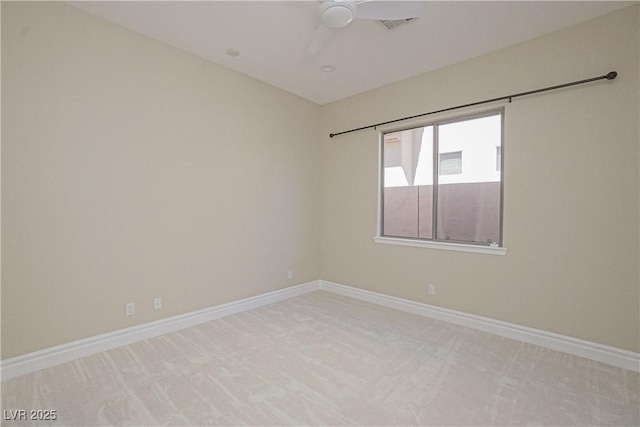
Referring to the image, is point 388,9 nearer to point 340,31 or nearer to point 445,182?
point 340,31

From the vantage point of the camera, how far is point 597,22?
2.39 metres

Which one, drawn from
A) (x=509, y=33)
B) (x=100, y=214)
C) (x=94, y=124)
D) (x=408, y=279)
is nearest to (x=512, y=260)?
(x=408, y=279)

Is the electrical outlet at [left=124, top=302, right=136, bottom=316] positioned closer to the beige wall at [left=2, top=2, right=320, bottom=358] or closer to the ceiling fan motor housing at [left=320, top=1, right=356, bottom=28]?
the beige wall at [left=2, top=2, right=320, bottom=358]

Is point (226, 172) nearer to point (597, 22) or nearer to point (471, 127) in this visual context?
point (471, 127)

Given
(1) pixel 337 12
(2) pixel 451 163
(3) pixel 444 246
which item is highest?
(1) pixel 337 12

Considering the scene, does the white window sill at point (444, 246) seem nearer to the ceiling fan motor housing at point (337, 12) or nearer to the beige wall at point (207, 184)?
the beige wall at point (207, 184)

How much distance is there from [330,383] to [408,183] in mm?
2569

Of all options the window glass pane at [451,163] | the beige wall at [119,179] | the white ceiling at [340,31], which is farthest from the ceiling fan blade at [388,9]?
the beige wall at [119,179]

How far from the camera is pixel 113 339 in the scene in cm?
252

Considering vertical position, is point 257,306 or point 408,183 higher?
point 408,183

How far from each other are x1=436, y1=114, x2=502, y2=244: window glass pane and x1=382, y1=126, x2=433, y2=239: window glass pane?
15 centimetres

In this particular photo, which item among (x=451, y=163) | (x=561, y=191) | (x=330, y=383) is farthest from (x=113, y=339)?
(x=561, y=191)

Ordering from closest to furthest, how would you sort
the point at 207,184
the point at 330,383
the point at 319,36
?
1. the point at 330,383
2. the point at 319,36
3. the point at 207,184

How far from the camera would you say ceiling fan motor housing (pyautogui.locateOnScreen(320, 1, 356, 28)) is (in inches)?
74.2
